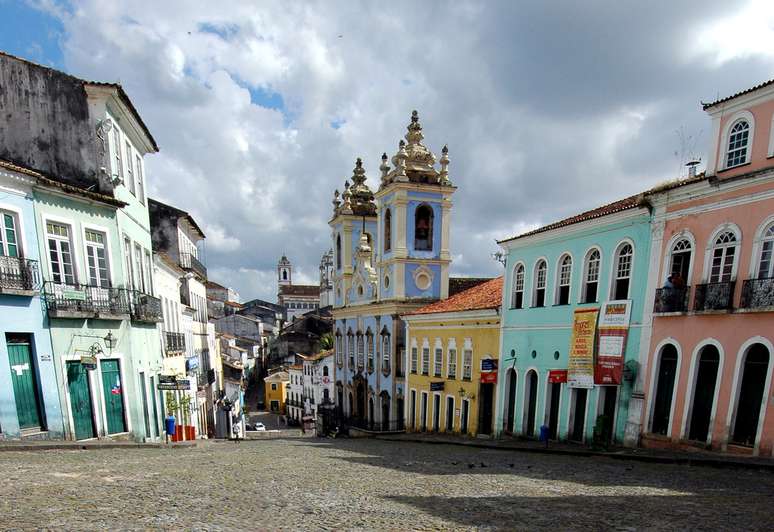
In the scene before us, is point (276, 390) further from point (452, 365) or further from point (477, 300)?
point (477, 300)

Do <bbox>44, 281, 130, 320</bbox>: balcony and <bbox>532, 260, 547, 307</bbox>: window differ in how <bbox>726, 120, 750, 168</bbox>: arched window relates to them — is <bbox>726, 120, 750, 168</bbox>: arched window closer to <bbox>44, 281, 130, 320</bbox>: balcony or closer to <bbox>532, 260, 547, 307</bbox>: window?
<bbox>532, 260, 547, 307</bbox>: window

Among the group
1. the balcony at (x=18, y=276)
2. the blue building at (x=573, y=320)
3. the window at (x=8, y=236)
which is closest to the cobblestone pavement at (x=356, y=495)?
the balcony at (x=18, y=276)

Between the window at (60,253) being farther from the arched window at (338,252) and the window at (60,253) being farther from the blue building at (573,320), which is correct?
the arched window at (338,252)

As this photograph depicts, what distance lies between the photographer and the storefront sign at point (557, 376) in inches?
657

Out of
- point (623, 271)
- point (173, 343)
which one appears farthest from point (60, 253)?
point (623, 271)

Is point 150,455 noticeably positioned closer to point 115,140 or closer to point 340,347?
point 115,140

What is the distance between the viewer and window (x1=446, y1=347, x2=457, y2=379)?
76.9ft

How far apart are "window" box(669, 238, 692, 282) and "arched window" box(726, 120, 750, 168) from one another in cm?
220

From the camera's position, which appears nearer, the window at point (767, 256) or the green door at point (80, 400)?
the window at point (767, 256)

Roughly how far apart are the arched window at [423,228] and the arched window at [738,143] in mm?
19392

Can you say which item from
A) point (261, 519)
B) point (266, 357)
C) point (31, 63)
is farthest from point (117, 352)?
point (266, 357)

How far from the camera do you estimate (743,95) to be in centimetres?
1208

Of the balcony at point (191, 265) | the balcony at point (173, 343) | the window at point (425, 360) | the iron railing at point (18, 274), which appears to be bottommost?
the window at point (425, 360)

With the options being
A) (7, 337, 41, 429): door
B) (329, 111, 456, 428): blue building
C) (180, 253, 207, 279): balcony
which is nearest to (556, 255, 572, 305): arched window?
(329, 111, 456, 428): blue building
